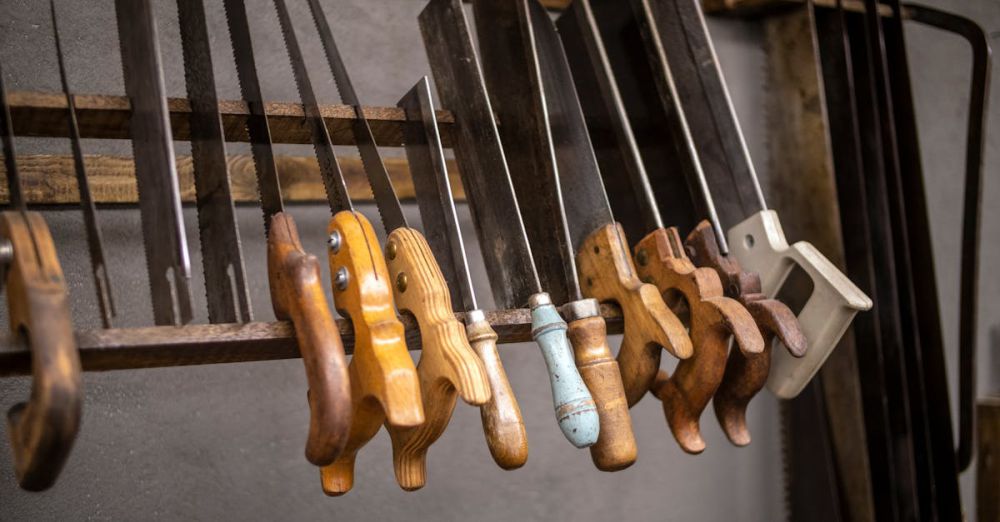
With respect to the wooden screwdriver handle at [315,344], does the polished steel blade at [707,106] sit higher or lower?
higher

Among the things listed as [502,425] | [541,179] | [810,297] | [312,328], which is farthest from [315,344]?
[810,297]

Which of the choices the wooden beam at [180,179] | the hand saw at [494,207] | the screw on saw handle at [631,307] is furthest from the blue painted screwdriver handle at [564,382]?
the wooden beam at [180,179]

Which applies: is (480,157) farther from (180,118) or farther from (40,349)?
(40,349)

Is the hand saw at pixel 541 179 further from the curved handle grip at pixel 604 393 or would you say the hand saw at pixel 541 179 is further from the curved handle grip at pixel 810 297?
the curved handle grip at pixel 810 297

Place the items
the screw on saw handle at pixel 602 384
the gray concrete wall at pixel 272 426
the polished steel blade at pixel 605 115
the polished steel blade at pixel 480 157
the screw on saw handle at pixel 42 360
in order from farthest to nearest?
1. the gray concrete wall at pixel 272 426
2. the polished steel blade at pixel 605 115
3. the polished steel blade at pixel 480 157
4. the screw on saw handle at pixel 602 384
5. the screw on saw handle at pixel 42 360

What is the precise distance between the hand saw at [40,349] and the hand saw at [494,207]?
0.39 m

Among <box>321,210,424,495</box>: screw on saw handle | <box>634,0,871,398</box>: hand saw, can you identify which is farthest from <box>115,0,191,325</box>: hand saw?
<box>634,0,871,398</box>: hand saw

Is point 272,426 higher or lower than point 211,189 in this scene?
lower

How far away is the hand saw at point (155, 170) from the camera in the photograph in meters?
0.74

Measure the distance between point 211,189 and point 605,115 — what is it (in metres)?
0.53

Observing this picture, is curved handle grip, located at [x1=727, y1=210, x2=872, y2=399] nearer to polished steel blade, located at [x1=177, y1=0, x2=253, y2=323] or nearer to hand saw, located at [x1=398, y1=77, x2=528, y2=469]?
hand saw, located at [x1=398, y1=77, x2=528, y2=469]

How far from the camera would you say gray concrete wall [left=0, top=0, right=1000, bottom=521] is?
3.99 feet

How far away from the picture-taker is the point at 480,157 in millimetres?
1023

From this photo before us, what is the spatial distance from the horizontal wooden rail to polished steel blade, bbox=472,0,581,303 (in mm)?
202
